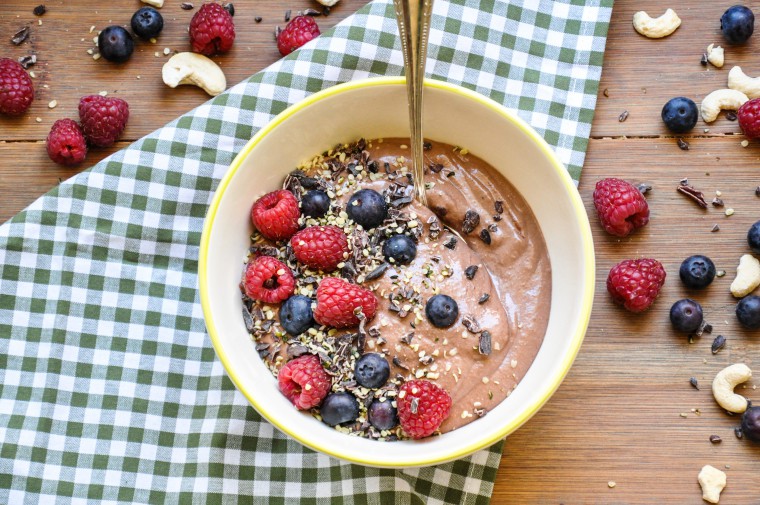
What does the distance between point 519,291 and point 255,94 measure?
3.45 ft

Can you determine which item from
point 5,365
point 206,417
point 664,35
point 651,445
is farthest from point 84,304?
point 664,35

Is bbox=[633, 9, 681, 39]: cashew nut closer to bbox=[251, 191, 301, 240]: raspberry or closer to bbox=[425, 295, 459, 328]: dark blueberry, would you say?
bbox=[425, 295, 459, 328]: dark blueberry

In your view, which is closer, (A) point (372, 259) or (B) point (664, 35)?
(A) point (372, 259)

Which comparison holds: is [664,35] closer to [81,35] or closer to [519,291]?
[519,291]

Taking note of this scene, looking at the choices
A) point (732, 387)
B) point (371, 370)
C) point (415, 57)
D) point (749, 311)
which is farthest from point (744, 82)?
point (371, 370)

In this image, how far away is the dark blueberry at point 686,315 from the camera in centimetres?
252

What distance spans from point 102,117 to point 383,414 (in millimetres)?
1354

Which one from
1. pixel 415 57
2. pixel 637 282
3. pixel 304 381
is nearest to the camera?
pixel 415 57

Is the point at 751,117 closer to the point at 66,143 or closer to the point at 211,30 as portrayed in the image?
the point at 211,30

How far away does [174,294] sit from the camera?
263 centimetres

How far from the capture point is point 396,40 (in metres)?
2.60

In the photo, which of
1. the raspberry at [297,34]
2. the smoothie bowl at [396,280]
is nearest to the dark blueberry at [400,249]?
the smoothie bowl at [396,280]

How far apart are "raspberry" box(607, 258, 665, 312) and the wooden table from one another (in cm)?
7

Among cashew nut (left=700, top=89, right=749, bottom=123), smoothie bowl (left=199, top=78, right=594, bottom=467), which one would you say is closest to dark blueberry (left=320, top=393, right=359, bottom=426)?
smoothie bowl (left=199, top=78, right=594, bottom=467)
